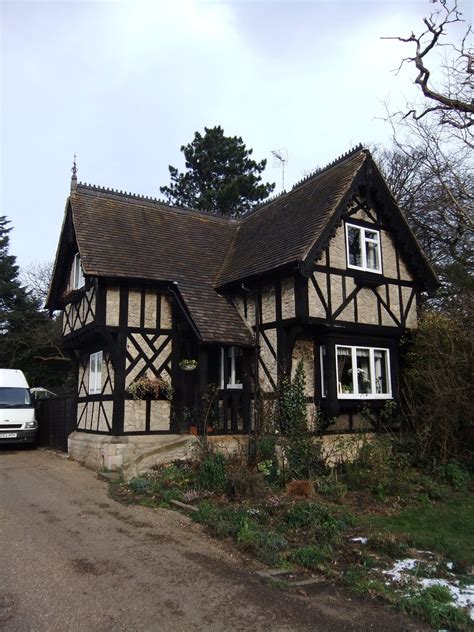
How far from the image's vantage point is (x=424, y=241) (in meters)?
23.7

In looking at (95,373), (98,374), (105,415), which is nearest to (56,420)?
(95,373)

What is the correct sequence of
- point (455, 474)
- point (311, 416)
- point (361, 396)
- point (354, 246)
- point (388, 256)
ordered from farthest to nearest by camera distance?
point (388, 256)
point (354, 246)
point (361, 396)
point (311, 416)
point (455, 474)

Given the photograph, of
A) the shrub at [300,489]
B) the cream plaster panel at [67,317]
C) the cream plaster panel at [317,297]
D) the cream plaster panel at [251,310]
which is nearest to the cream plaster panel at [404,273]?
the cream plaster panel at [317,297]

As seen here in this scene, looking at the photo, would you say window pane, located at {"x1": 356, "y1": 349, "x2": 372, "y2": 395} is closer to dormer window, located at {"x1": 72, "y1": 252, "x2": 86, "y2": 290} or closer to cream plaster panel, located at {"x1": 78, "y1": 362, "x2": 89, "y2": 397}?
cream plaster panel, located at {"x1": 78, "y1": 362, "x2": 89, "y2": 397}

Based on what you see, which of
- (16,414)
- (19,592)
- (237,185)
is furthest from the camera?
(237,185)

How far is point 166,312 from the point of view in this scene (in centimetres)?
1512

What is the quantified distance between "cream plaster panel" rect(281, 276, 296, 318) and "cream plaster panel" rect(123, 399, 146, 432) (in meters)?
4.48

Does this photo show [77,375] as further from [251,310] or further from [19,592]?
[19,592]

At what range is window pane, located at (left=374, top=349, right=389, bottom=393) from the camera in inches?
566

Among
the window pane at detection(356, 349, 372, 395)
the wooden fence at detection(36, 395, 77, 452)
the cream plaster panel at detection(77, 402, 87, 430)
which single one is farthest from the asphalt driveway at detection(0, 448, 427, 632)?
the wooden fence at detection(36, 395, 77, 452)

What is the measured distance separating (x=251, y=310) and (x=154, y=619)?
404 inches

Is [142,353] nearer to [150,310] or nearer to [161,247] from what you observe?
[150,310]

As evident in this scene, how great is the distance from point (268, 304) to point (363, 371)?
10.1 feet

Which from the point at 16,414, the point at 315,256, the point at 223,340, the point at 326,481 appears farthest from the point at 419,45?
the point at 16,414
